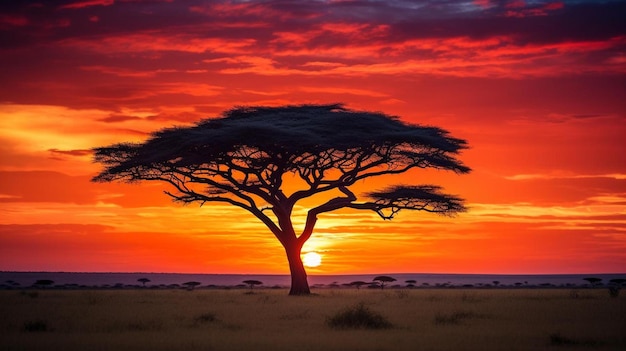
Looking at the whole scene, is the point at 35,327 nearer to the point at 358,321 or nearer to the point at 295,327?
the point at 295,327

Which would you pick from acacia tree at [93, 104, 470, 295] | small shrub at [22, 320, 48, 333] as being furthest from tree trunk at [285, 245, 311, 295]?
small shrub at [22, 320, 48, 333]

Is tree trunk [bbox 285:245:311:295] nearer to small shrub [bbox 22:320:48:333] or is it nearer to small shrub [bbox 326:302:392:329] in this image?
small shrub [bbox 326:302:392:329]

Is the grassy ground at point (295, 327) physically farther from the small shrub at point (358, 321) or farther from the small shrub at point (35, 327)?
the small shrub at point (358, 321)

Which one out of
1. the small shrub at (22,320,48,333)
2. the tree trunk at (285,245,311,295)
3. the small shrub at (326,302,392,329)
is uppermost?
the tree trunk at (285,245,311,295)

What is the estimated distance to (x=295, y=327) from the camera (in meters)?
23.9

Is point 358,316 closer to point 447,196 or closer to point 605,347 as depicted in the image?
point 605,347

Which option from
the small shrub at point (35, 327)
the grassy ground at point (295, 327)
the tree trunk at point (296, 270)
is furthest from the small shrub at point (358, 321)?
the tree trunk at point (296, 270)

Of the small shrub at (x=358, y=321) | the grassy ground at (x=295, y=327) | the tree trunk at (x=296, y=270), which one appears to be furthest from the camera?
the tree trunk at (x=296, y=270)

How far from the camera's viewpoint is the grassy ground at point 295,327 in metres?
19.2

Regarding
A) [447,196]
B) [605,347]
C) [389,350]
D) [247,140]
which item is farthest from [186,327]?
[447,196]

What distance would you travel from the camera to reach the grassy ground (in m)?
A: 19.2

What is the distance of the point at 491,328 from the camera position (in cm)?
2338

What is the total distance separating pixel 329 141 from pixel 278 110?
4.79 metres

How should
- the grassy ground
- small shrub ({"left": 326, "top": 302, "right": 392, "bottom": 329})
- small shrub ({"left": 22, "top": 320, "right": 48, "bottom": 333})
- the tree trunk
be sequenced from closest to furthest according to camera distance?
the grassy ground < small shrub ({"left": 22, "top": 320, "right": 48, "bottom": 333}) < small shrub ({"left": 326, "top": 302, "right": 392, "bottom": 329}) < the tree trunk
